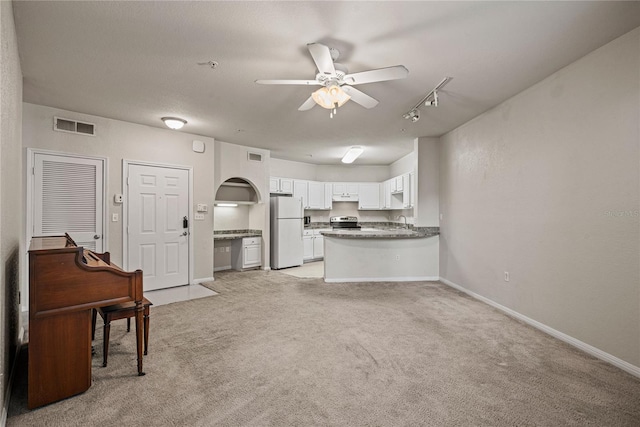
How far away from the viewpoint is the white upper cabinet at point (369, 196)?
26.7 feet

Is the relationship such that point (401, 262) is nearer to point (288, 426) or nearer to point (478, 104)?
point (478, 104)

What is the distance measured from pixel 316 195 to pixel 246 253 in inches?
99.3

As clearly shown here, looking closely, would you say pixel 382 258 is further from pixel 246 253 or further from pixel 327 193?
pixel 327 193

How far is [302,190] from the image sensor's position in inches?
304

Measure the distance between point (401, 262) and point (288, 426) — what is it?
410cm

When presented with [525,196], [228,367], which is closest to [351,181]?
[525,196]

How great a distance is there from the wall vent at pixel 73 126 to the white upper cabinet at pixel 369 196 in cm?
587

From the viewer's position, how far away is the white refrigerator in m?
6.65

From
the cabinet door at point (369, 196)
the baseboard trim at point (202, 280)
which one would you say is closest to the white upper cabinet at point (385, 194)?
the cabinet door at point (369, 196)

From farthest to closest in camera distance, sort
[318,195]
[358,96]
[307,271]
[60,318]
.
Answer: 1. [318,195]
2. [307,271]
3. [358,96]
4. [60,318]

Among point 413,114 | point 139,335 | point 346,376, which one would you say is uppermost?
point 413,114

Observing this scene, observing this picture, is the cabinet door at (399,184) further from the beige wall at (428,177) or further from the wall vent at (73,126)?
the wall vent at (73,126)

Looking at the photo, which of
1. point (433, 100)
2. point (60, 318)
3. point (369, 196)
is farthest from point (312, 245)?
point (60, 318)

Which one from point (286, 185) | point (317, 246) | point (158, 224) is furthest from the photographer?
point (317, 246)
